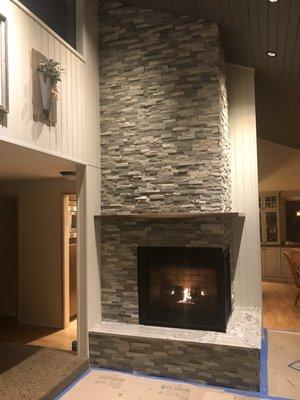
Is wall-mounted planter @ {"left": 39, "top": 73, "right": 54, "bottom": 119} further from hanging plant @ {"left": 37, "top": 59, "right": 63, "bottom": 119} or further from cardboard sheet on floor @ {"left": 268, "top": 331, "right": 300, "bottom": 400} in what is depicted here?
cardboard sheet on floor @ {"left": 268, "top": 331, "right": 300, "bottom": 400}

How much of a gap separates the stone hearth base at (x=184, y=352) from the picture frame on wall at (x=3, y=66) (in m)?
2.37

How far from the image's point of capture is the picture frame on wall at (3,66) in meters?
2.54

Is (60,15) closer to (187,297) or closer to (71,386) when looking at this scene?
(187,297)

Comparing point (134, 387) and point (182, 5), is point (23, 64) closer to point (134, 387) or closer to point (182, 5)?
point (182, 5)

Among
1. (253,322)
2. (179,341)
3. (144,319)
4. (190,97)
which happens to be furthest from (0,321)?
(190,97)

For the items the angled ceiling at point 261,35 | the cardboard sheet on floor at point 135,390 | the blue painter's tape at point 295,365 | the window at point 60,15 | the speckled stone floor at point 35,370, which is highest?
the window at point 60,15

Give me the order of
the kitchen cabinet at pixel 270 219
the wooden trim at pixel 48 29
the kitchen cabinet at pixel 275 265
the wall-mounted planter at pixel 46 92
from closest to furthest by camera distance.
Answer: the wooden trim at pixel 48 29
the wall-mounted planter at pixel 46 92
the kitchen cabinet at pixel 275 265
the kitchen cabinet at pixel 270 219

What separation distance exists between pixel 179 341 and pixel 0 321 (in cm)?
312

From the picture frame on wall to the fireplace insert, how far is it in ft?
6.79

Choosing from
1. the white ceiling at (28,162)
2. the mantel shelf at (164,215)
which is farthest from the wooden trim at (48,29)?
the mantel shelf at (164,215)

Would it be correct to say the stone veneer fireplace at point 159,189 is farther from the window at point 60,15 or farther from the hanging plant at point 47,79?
the hanging plant at point 47,79

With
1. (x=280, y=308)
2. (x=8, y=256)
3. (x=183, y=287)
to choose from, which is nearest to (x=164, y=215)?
(x=183, y=287)

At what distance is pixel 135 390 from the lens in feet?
10.2

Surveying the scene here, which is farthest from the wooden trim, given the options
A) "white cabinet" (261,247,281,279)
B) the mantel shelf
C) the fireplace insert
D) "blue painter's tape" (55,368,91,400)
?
"white cabinet" (261,247,281,279)
